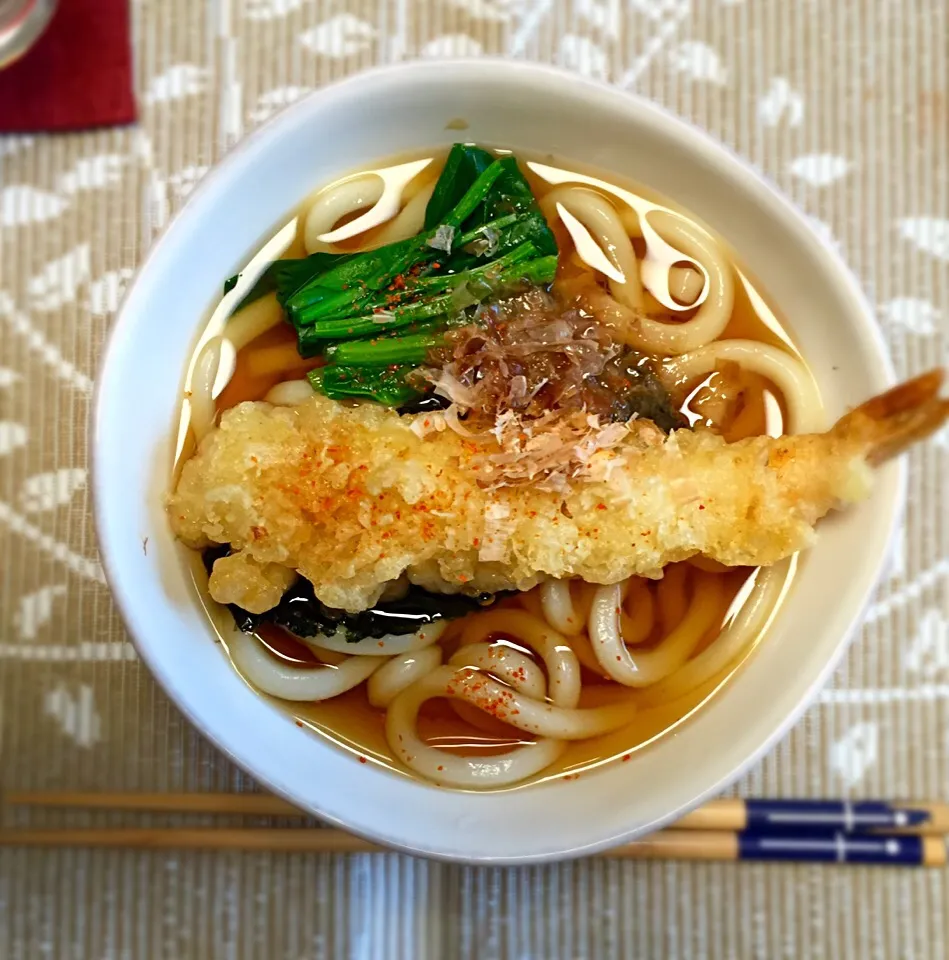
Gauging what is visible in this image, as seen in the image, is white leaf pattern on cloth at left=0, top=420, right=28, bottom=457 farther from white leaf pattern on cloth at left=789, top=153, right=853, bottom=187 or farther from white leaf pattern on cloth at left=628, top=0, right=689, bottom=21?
white leaf pattern on cloth at left=789, top=153, right=853, bottom=187

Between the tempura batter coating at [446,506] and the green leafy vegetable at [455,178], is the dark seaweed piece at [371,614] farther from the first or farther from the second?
the green leafy vegetable at [455,178]

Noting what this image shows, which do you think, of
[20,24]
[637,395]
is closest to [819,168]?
[637,395]

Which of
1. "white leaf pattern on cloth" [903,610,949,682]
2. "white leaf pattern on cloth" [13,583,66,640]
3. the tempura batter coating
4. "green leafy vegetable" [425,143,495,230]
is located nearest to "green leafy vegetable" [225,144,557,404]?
"green leafy vegetable" [425,143,495,230]

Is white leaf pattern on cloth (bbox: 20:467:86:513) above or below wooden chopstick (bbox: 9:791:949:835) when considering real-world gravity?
above

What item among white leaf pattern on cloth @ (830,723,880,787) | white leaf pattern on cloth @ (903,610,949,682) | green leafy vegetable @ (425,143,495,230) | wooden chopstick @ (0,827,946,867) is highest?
green leafy vegetable @ (425,143,495,230)

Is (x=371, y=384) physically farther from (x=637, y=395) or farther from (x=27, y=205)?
(x=27, y=205)

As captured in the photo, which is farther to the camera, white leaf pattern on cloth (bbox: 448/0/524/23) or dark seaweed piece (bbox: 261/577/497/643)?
white leaf pattern on cloth (bbox: 448/0/524/23)
